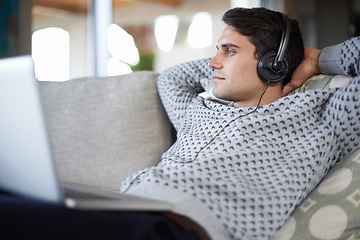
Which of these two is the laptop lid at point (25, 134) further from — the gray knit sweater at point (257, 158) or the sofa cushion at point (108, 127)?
the sofa cushion at point (108, 127)

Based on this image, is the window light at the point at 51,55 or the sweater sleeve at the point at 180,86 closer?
the sweater sleeve at the point at 180,86

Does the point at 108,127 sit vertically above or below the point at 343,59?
below

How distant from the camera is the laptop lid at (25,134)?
70 cm

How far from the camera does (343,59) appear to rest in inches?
49.8

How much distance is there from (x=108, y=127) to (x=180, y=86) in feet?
0.97

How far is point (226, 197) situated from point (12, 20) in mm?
2745

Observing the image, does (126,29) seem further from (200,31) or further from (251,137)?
(251,137)

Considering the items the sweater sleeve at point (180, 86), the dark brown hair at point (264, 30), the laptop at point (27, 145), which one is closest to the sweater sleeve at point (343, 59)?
the dark brown hair at point (264, 30)

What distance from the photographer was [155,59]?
22.3 ft

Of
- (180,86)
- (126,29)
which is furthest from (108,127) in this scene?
(126,29)

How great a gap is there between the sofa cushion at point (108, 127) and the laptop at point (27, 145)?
740mm

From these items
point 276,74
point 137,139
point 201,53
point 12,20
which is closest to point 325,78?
point 276,74

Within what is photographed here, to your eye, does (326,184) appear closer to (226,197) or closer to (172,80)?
(226,197)

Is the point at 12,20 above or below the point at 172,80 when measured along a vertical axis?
above
